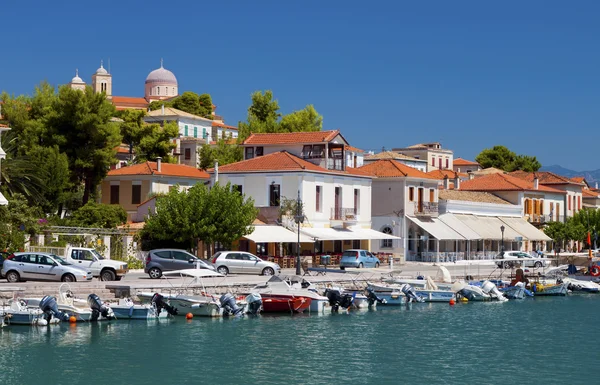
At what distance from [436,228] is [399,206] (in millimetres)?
3034

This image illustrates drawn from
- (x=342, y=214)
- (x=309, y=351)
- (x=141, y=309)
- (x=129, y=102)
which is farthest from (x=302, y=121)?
(x=129, y=102)

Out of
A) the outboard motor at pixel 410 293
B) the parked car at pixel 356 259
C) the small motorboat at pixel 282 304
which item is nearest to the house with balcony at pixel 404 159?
the parked car at pixel 356 259

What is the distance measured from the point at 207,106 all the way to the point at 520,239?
7076 cm

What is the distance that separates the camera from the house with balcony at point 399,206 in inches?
2569

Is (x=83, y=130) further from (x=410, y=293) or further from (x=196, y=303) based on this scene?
(x=196, y=303)

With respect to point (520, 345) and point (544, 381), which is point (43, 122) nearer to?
point (520, 345)

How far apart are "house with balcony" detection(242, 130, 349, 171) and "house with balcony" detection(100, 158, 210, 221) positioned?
30.9 ft

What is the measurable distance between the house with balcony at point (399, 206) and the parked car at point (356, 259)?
8.38 metres

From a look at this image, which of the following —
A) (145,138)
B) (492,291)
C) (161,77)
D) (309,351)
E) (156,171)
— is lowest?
(309,351)

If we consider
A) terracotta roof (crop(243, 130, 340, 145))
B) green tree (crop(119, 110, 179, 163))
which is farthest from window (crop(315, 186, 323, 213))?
green tree (crop(119, 110, 179, 163))

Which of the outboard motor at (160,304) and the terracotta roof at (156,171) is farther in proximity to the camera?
the terracotta roof at (156,171)

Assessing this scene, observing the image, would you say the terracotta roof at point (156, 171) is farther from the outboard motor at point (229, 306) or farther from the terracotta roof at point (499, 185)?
the outboard motor at point (229, 306)

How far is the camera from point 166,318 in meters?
36.9

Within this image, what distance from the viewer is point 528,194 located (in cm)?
8106
